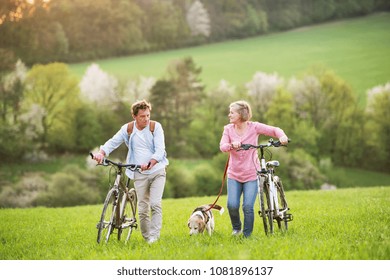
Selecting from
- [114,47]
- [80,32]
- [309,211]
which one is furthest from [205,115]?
[309,211]

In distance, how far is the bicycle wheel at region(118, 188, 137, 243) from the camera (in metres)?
6.38

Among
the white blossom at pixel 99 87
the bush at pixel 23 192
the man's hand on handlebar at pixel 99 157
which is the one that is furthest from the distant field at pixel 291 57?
the man's hand on handlebar at pixel 99 157

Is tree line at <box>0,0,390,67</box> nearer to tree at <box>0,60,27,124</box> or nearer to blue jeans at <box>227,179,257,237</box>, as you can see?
tree at <box>0,60,27,124</box>

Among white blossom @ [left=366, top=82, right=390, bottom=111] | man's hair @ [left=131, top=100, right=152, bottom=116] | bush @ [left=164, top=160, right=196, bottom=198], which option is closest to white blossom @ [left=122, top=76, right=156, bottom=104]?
bush @ [left=164, top=160, right=196, bottom=198]

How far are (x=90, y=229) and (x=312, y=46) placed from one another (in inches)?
730

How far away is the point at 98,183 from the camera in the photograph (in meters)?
22.9

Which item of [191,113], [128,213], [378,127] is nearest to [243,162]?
[128,213]

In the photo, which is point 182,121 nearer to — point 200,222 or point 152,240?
point 200,222

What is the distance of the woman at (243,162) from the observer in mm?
6141

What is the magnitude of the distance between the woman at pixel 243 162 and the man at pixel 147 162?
2.80 feet

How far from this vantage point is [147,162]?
6340 millimetres

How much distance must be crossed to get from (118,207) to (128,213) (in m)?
0.61
